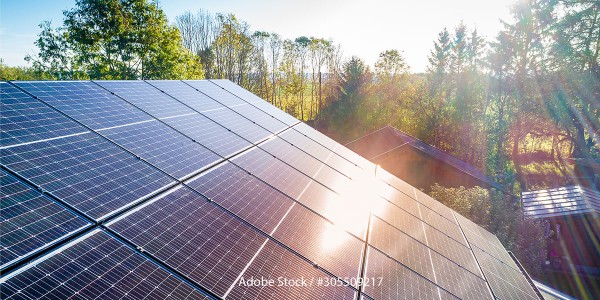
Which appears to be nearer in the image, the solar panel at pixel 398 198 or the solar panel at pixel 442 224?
the solar panel at pixel 442 224

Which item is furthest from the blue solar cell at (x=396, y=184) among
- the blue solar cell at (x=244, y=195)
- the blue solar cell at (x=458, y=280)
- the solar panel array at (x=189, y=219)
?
the blue solar cell at (x=244, y=195)

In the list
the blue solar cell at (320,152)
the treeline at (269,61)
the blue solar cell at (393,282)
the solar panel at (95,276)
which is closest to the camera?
the solar panel at (95,276)

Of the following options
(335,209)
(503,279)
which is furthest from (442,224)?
(335,209)

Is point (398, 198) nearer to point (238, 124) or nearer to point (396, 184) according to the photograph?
point (396, 184)

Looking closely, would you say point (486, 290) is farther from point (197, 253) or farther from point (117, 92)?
point (117, 92)

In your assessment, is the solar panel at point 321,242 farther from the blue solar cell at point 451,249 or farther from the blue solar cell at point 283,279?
the blue solar cell at point 451,249
